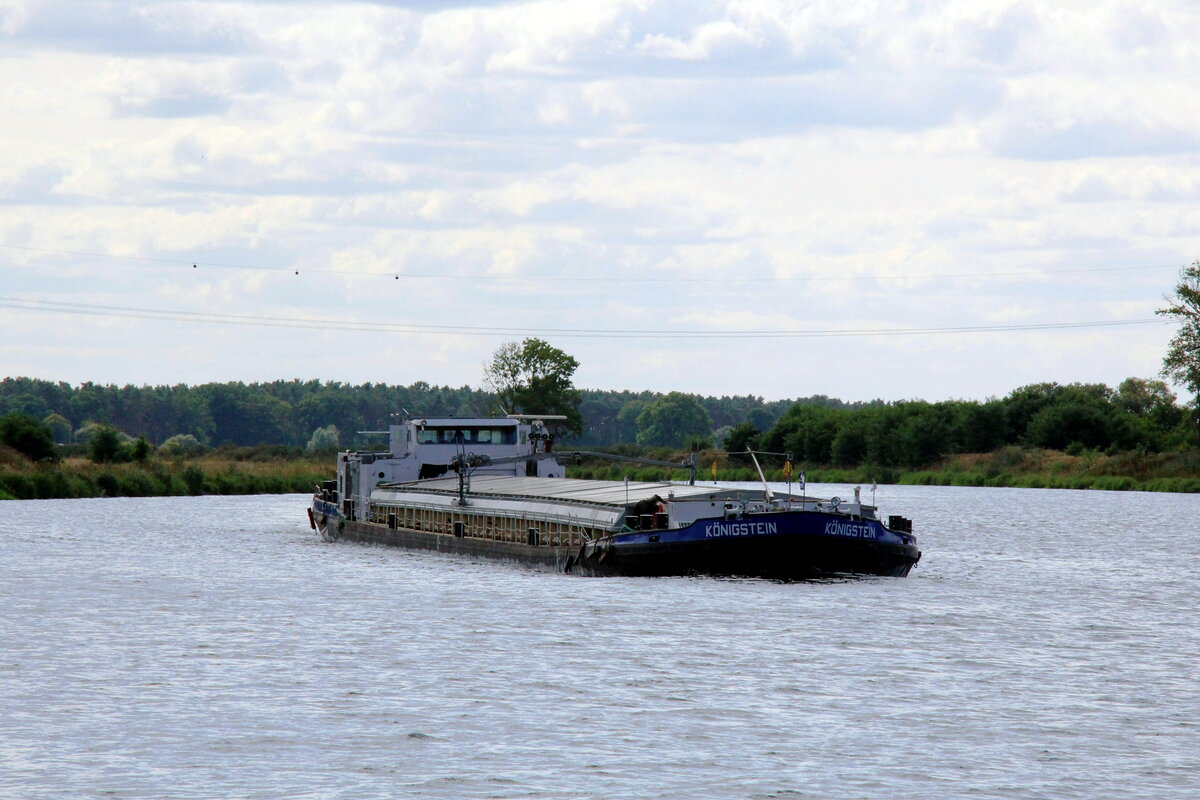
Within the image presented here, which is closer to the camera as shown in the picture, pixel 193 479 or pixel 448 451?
pixel 448 451

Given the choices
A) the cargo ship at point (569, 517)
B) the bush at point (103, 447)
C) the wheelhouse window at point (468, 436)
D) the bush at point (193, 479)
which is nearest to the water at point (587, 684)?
the cargo ship at point (569, 517)

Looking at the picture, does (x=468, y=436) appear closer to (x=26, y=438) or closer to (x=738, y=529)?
(x=738, y=529)

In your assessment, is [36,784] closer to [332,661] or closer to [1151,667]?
[332,661]

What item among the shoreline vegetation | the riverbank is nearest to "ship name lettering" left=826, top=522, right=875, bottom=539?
the shoreline vegetation

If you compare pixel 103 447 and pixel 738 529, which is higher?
pixel 103 447

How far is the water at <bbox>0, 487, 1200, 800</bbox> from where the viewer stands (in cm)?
2011

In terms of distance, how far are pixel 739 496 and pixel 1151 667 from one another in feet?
50.9

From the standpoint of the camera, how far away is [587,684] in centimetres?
2688

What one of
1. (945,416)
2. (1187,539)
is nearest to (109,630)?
(1187,539)

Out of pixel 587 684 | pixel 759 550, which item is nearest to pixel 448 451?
pixel 759 550

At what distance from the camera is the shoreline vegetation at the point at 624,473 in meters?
93.8

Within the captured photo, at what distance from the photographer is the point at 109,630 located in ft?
110

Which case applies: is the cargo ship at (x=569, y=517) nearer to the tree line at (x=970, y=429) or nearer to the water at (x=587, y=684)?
the water at (x=587, y=684)

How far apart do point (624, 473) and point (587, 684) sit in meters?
71.7
